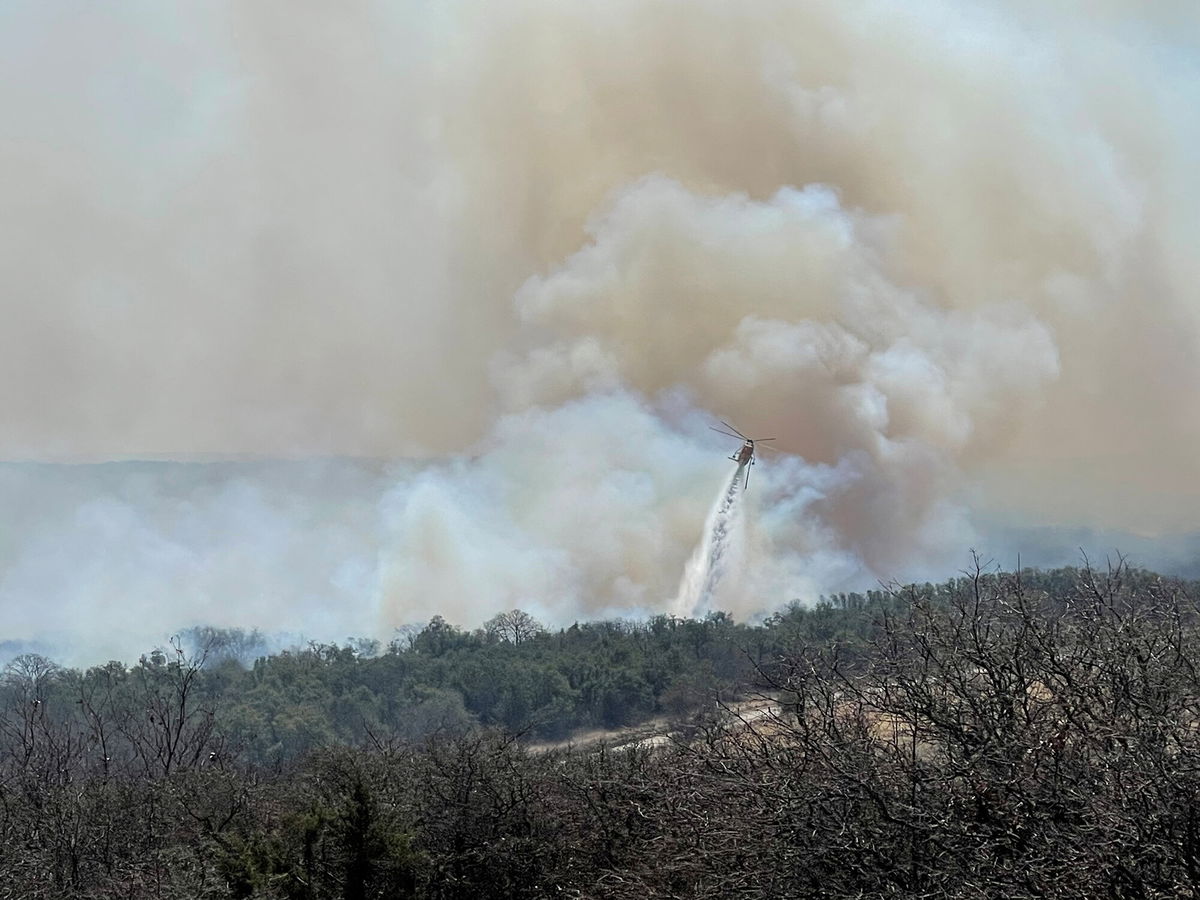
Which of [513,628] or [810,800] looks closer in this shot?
[810,800]

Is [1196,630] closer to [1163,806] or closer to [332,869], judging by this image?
[1163,806]

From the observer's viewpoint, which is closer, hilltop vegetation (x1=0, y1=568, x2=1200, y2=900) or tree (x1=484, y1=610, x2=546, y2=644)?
hilltop vegetation (x1=0, y1=568, x2=1200, y2=900)

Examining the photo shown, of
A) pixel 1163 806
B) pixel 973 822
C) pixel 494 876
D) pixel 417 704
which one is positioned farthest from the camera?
pixel 417 704

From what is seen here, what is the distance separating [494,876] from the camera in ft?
71.3

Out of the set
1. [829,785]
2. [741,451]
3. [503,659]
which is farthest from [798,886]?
[503,659]

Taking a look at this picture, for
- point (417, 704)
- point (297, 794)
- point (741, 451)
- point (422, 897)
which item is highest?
point (741, 451)

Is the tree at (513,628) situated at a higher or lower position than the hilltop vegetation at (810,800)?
higher

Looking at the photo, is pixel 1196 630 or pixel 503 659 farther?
pixel 503 659

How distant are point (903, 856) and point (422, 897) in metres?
11.0

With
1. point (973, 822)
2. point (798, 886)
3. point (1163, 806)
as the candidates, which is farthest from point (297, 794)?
point (1163, 806)

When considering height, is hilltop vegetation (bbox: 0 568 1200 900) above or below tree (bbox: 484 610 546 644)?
below

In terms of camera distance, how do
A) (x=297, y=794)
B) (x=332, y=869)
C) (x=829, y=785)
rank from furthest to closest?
(x=297, y=794)
(x=332, y=869)
(x=829, y=785)

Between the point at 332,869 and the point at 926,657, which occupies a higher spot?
the point at 926,657

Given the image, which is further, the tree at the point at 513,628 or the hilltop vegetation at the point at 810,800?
the tree at the point at 513,628
